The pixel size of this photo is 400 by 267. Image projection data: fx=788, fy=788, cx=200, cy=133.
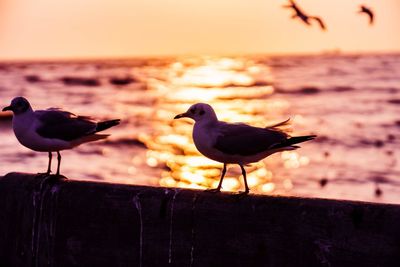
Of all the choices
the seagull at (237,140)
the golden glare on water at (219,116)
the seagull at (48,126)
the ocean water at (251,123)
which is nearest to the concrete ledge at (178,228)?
the seagull at (237,140)

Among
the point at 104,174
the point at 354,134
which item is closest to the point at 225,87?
the point at 354,134

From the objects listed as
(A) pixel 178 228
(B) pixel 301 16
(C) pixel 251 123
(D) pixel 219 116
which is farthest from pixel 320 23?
(D) pixel 219 116

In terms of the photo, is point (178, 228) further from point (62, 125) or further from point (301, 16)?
point (301, 16)

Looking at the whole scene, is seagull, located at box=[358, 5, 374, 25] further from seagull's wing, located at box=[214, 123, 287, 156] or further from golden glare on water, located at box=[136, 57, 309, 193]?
seagull's wing, located at box=[214, 123, 287, 156]

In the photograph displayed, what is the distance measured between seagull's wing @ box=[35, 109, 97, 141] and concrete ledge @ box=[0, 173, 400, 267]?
4.47 feet

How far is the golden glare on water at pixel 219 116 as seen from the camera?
17281mm

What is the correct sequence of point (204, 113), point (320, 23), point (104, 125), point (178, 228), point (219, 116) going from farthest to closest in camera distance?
1. point (219, 116)
2. point (320, 23)
3. point (104, 125)
4. point (204, 113)
5. point (178, 228)

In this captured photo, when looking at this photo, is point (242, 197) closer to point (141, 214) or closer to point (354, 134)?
point (141, 214)

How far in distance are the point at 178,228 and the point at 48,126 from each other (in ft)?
8.23

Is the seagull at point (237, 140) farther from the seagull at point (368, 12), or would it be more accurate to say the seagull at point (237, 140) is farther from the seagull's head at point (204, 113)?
the seagull at point (368, 12)

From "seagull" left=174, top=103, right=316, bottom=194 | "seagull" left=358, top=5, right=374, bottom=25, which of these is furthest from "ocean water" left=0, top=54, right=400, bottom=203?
"seagull" left=358, top=5, right=374, bottom=25

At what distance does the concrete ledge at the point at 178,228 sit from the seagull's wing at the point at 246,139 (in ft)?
4.11

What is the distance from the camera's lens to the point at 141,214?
4469 mm

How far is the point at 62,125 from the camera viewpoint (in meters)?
6.54
